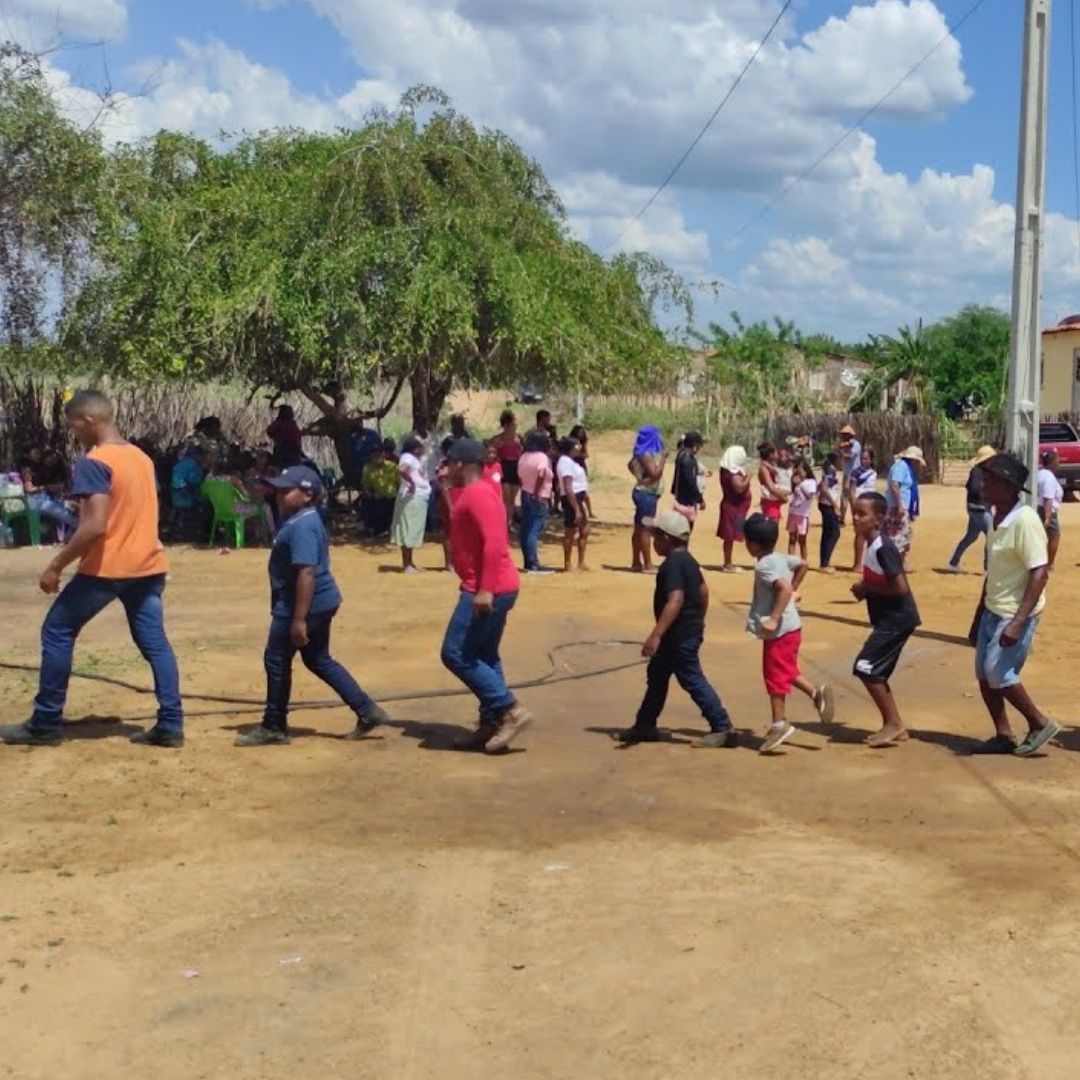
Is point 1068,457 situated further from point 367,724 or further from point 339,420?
point 367,724

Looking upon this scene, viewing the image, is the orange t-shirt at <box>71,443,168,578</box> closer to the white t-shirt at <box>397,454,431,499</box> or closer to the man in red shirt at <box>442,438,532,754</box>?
the man in red shirt at <box>442,438,532,754</box>

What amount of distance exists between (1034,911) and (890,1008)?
114 centimetres

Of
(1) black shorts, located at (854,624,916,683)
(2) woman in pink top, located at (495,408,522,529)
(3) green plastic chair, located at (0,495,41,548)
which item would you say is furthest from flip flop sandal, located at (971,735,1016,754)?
(3) green plastic chair, located at (0,495,41,548)

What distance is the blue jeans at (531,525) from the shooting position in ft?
48.8

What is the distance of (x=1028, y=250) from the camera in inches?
455

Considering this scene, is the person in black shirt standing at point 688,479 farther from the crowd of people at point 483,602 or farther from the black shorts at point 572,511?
the crowd of people at point 483,602

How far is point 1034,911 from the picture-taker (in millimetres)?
5227

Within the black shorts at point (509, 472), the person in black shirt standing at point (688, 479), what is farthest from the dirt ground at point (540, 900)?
the black shorts at point (509, 472)

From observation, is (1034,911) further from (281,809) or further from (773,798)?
(281,809)

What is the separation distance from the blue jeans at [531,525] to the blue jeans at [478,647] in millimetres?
7213

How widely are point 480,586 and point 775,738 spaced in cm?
181

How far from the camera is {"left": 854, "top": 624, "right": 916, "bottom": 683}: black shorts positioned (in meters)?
7.74

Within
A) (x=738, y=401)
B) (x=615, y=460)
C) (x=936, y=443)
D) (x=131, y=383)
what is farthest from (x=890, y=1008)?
(x=738, y=401)

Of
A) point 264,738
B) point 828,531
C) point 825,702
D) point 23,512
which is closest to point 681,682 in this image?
point 825,702
